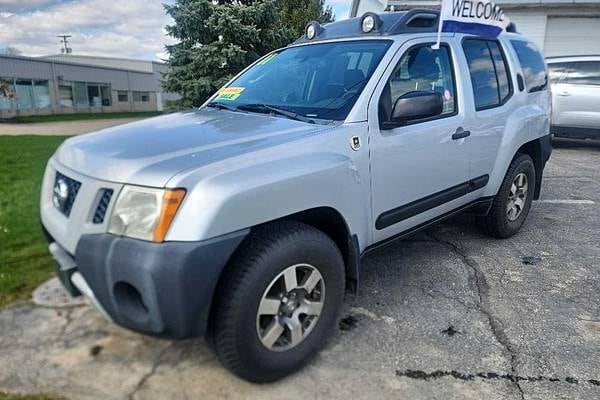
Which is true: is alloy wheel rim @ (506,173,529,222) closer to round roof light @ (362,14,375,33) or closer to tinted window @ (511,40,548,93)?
tinted window @ (511,40,548,93)

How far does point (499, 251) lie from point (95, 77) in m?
37.1

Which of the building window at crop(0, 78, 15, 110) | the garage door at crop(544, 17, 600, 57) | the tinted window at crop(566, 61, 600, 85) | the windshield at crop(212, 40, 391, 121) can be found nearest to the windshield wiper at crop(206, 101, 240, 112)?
the windshield at crop(212, 40, 391, 121)

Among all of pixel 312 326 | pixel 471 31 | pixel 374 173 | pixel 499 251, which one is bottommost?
pixel 499 251

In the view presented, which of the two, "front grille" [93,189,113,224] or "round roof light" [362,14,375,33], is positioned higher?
"round roof light" [362,14,375,33]

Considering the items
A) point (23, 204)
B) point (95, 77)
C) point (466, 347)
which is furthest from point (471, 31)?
point (95, 77)

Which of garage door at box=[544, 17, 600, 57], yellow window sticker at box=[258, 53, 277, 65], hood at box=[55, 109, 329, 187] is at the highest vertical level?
garage door at box=[544, 17, 600, 57]

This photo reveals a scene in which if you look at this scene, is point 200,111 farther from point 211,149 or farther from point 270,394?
point 270,394

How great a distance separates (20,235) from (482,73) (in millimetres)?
4318

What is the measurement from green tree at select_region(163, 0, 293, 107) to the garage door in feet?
28.9

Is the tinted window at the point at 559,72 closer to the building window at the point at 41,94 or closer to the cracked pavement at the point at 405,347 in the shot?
the cracked pavement at the point at 405,347

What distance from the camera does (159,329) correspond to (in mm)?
2078

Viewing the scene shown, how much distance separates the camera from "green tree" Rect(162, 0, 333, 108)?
12.0 meters

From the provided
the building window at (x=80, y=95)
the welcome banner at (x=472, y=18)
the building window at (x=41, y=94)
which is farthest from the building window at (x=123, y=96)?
the welcome banner at (x=472, y=18)

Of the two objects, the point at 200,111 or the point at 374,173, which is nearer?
the point at 374,173
